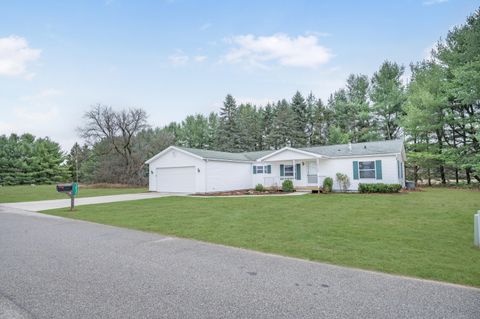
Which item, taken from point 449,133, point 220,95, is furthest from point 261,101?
point 449,133

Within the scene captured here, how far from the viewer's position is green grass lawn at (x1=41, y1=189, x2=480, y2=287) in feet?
14.1

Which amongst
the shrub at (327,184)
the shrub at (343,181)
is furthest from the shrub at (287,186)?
the shrub at (343,181)

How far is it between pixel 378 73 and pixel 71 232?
36040mm

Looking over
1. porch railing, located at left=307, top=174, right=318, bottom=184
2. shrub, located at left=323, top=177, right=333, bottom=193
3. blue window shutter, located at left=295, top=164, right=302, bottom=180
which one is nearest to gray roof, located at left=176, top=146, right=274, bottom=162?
blue window shutter, located at left=295, top=164, right=302, bottom=180

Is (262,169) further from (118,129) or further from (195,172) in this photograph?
(118,129)

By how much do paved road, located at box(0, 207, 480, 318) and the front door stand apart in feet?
50.3

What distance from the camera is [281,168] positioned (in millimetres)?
21203

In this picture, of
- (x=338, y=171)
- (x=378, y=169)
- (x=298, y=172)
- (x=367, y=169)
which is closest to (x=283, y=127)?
(x=298, y=172)

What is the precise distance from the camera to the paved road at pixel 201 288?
2859 millimetres

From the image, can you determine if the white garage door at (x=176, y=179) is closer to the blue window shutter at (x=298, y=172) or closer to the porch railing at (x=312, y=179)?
the blue window shutter at (x=298, y=172)

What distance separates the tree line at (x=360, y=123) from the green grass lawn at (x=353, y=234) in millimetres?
13117

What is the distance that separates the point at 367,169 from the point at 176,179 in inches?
536

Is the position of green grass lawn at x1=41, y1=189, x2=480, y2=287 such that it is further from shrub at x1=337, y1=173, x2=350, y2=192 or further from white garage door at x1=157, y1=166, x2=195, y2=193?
white garage door at x1=157, y1=166, x2=195, y2=193

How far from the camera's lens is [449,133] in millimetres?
25047
